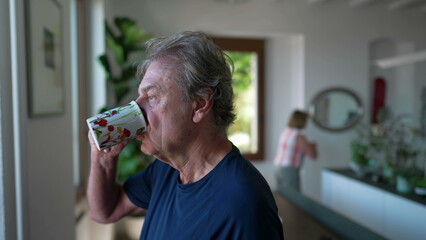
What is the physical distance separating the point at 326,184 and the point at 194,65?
310 centimetres

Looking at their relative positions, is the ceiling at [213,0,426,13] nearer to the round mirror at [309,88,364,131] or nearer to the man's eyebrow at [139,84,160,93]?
the round mirror at [309,88,364,131]

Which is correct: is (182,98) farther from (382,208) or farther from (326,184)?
(326,184)

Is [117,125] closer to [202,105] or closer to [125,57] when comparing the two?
[202,105]

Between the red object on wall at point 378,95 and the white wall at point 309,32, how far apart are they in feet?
0.53

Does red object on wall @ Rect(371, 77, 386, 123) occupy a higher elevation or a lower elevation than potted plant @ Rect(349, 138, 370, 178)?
higher

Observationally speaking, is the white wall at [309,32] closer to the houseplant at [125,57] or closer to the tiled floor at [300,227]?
the houseplant at [125,57]

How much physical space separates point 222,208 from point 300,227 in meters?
1.12

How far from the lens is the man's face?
0.84m

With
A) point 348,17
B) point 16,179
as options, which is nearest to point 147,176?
point 16,179

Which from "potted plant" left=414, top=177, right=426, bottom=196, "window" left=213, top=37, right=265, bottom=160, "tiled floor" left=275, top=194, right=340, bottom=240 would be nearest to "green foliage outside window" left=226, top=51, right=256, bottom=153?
"window" left=213, top=37, right=265, bottom=160

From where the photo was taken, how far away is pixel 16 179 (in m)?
1.12

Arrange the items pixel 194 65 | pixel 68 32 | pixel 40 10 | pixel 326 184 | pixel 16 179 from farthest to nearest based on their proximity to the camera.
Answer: pixel 326 184, pixel 68 32, pixel 40 10, pixel 16 179, pixel 194 65

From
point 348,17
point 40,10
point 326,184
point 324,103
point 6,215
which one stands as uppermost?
point 348,17

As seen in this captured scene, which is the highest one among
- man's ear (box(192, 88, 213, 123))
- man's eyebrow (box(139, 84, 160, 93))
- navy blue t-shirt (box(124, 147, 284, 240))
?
man's eyebrow (box(139, 84, 160, 93))
